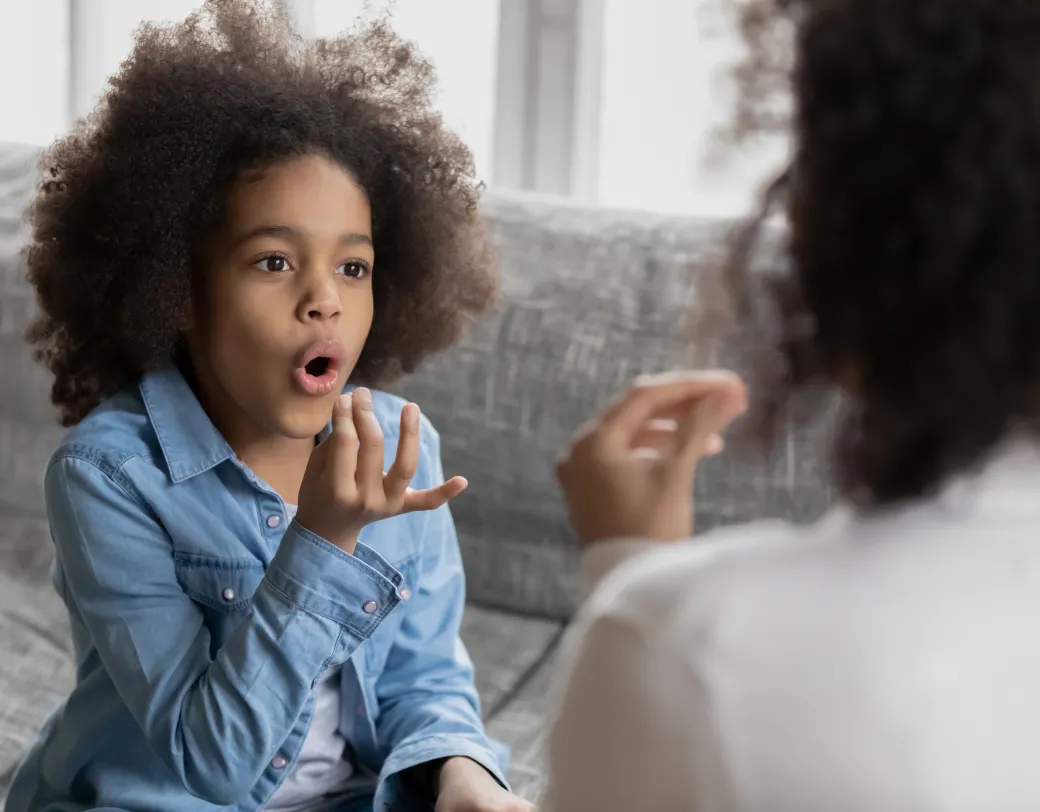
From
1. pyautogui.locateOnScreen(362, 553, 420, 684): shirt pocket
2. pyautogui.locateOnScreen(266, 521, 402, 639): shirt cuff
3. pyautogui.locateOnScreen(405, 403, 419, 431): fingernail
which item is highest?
pyautogui.locateOnScreen(405, 403, 419, 431): fingernail

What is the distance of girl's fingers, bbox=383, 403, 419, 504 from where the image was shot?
85 centimetres

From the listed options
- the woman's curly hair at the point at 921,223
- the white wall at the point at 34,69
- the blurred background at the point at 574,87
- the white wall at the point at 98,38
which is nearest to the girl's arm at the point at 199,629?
the woman's curly hair at the point at 921,223

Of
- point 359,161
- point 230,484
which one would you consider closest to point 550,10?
point 359,161

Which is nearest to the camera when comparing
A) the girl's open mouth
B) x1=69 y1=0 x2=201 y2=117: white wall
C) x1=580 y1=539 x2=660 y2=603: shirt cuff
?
x1=580 y1=539 x2=660 y2=603: shirt cuff

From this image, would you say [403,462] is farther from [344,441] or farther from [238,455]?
[238,455]

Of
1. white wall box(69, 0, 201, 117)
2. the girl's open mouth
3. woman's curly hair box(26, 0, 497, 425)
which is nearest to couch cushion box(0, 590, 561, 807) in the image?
Result: woman's curly hair box(26, 0, 497, 425)

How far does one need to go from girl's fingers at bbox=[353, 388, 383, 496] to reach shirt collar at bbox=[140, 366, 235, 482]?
23 cm

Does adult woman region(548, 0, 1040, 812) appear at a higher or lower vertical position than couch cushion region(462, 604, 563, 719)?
higher

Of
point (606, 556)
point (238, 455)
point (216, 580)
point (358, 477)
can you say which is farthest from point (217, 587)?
point (606, 556)

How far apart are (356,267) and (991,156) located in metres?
0.65

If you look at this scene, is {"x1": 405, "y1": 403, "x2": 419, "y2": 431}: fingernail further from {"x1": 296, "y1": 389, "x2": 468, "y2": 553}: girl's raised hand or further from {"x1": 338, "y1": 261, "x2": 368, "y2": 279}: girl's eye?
{"x1": 338, "y1": 261, "x2": 368, "y2": 279}: girl's eye

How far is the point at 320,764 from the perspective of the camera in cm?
106

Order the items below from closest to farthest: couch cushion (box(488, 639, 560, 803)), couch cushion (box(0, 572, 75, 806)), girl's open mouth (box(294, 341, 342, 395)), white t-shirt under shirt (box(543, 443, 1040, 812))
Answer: white t-shirt under shirt (box(543, 443, 1040, 812))
girl's open mouth (box(294, 341, 342, 395))
couch cushion (box(488, 639, 560, 803))
couch cushion (box(0, 572, 75, 806))

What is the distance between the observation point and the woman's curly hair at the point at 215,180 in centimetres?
104
